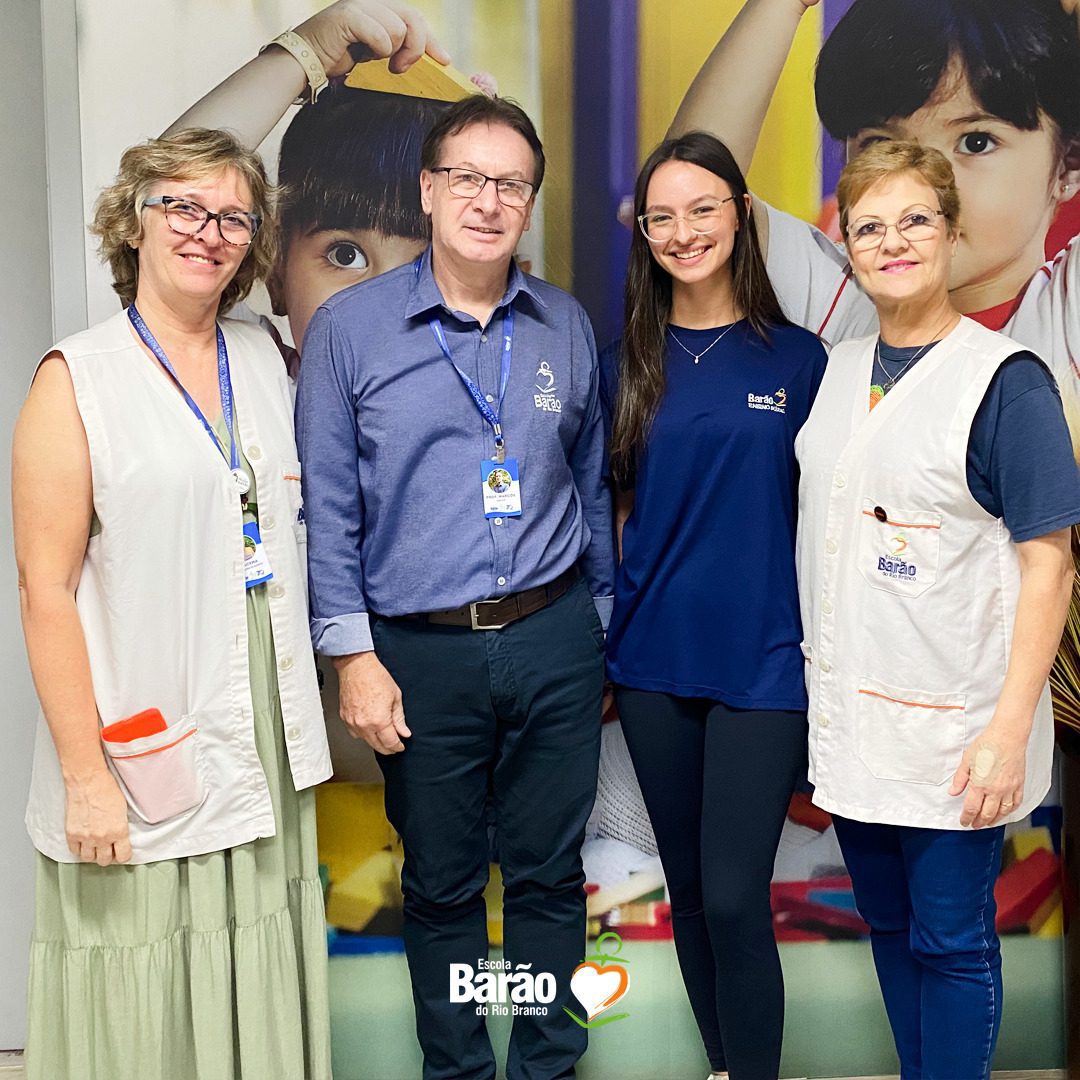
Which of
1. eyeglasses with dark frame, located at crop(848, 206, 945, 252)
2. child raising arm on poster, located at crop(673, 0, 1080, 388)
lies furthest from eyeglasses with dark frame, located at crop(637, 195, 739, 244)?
child raising arm on poster, located at crop(673, 0, 1080, 388)

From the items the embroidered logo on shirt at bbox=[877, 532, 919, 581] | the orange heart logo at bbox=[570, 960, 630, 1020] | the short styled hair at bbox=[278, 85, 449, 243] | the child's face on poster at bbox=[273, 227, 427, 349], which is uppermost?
the short styled hair at bbox=[278, 85, 449, 243]

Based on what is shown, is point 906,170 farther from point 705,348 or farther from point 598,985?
point 598,985

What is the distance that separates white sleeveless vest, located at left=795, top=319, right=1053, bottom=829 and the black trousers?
473 millimetres

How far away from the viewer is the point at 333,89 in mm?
2174

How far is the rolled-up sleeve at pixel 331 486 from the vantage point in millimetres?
1850

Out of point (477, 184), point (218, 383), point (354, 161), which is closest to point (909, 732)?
point (477, 184)

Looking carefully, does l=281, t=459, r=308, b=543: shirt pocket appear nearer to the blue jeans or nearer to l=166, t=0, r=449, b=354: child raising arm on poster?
l=166, t=0, r=449, b=354: child raising arm on poster

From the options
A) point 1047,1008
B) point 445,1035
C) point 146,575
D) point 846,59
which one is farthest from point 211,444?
point 1047,1008

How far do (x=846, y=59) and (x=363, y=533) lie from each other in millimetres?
1432

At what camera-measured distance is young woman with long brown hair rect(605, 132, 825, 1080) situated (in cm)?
185

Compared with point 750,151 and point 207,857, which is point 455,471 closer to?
point 207,857

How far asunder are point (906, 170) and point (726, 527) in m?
0.66

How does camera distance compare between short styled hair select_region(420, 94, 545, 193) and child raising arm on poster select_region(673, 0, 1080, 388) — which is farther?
child raising arm on poster select_region(673, 0, 1080, 388)

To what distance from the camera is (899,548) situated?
1690 mm
